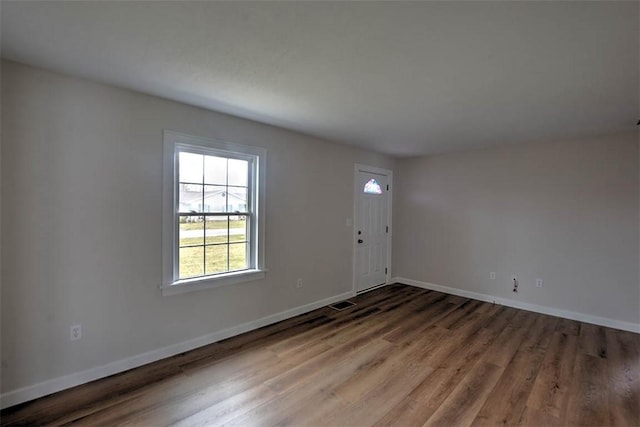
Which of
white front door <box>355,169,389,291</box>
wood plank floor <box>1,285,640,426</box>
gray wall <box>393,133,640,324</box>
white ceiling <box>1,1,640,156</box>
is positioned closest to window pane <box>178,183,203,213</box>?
white ceiling <box>1,1,640,156</box>

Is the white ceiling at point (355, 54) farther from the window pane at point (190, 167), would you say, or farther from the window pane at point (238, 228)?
the window pane at point (238, 228)

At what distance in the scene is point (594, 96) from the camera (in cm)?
250

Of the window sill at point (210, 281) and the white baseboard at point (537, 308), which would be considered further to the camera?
the white baseboard at point (537, 308)

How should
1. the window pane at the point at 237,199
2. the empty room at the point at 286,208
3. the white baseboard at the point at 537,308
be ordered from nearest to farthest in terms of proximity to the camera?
the empty room at the point at 286,208, the window pane at the point at 237,199, the white baseboard at the point at 537,308

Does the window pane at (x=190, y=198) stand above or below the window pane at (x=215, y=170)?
below

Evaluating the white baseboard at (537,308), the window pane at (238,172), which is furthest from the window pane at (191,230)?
the white baseboard at (537,308)

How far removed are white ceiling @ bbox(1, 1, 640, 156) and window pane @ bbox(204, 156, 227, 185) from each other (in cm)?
52

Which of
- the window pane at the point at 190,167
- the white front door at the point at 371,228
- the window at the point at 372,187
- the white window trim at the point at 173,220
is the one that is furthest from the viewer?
the window at the point at 372,187

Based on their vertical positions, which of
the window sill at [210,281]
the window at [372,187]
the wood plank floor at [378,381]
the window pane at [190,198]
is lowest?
the wood plank floor at [378,381]

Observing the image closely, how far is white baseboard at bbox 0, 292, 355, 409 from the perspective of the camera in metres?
2.10

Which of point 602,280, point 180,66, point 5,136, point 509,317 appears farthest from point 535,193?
point 5,136

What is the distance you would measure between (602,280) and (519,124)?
7.50 ft

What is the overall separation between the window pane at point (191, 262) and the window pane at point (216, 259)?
0.22 ft

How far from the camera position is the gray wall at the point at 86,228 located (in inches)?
81.7
